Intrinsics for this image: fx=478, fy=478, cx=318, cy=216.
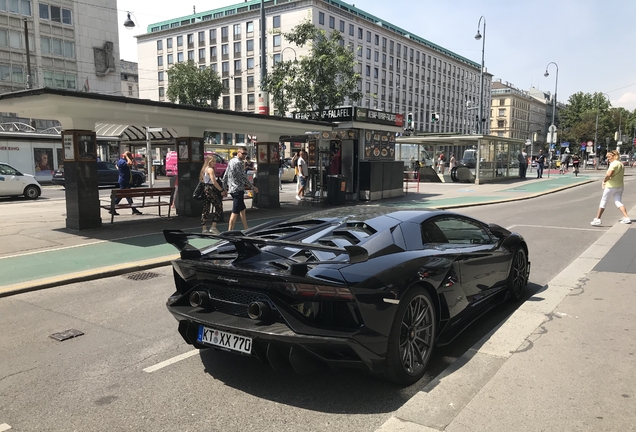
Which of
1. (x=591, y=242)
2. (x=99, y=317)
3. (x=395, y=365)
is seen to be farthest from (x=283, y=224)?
(x=591, y=242)

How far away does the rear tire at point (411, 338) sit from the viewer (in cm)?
340

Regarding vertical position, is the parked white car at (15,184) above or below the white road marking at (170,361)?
above

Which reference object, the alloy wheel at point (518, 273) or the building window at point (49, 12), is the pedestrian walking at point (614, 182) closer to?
the alloy wheel at point (518, 273)

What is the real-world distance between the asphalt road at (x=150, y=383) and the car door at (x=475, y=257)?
1.49 feet

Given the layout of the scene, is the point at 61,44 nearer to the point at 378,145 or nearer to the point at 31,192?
the point at 31,192

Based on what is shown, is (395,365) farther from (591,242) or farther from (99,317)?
(591,242)

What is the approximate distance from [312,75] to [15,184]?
1352 cm

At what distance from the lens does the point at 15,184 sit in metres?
19.3

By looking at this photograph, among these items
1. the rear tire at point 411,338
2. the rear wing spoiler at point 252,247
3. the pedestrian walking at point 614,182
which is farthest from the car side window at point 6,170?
the pedestrian walking at point 614,182

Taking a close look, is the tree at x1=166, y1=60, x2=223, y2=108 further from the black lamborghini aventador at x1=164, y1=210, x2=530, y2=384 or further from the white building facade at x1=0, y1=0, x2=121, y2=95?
the black lamborghini aventador at x1=164, y1=210, x2=530, y2=384

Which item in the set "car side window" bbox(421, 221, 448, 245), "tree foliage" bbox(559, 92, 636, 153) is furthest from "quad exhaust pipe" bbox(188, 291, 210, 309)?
"tree foliage" bbox(559, 92, 636, 153)

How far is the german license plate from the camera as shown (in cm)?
334

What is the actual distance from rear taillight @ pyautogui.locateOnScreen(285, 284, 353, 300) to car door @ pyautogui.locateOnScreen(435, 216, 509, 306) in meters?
1.56

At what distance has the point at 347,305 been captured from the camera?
322 centimetres
